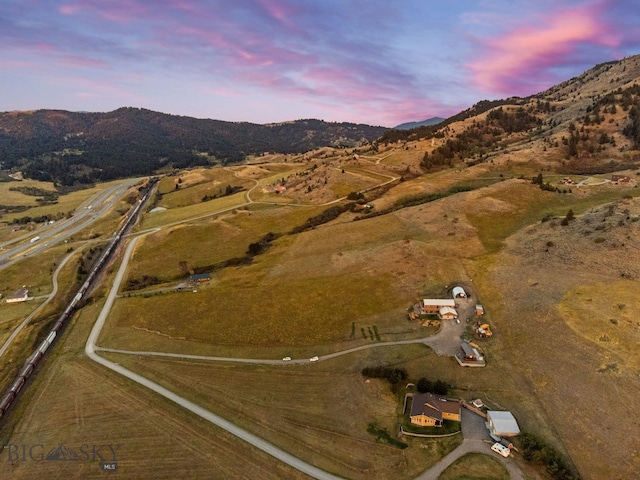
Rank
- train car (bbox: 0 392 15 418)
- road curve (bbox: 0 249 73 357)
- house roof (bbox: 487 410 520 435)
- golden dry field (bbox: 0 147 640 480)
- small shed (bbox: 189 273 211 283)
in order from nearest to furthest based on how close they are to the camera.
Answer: house roof (bbox: 487 410 520 435) < golden dry field (bbox: 0 147 640 480) < train car (bbox: 0 392 15 418) < road curve (bbox: 0 249 73 357) < small shed (bbox: 189 273 211 283)

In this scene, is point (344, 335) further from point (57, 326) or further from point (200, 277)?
point (57, 326)

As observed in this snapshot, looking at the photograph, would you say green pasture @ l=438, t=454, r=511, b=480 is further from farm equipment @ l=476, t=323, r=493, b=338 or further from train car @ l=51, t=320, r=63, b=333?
train car @ l=51, t=320, r=63, b=333

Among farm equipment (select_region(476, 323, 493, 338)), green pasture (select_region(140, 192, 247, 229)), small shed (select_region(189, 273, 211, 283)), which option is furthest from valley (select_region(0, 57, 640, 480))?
green pasture (select_region(140, 192, 247, 229))

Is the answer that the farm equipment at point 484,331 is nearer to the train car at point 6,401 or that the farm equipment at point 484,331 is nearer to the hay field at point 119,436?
→ the hay field at point 119,436

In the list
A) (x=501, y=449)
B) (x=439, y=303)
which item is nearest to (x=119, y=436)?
(x=501, y=449)

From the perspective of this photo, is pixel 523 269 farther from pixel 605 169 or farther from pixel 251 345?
pixel 605 169

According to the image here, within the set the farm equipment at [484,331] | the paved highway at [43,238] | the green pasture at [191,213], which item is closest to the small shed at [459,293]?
the farm equipment at [484,331]

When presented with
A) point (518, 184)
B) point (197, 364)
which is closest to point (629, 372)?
point (197, 364)
